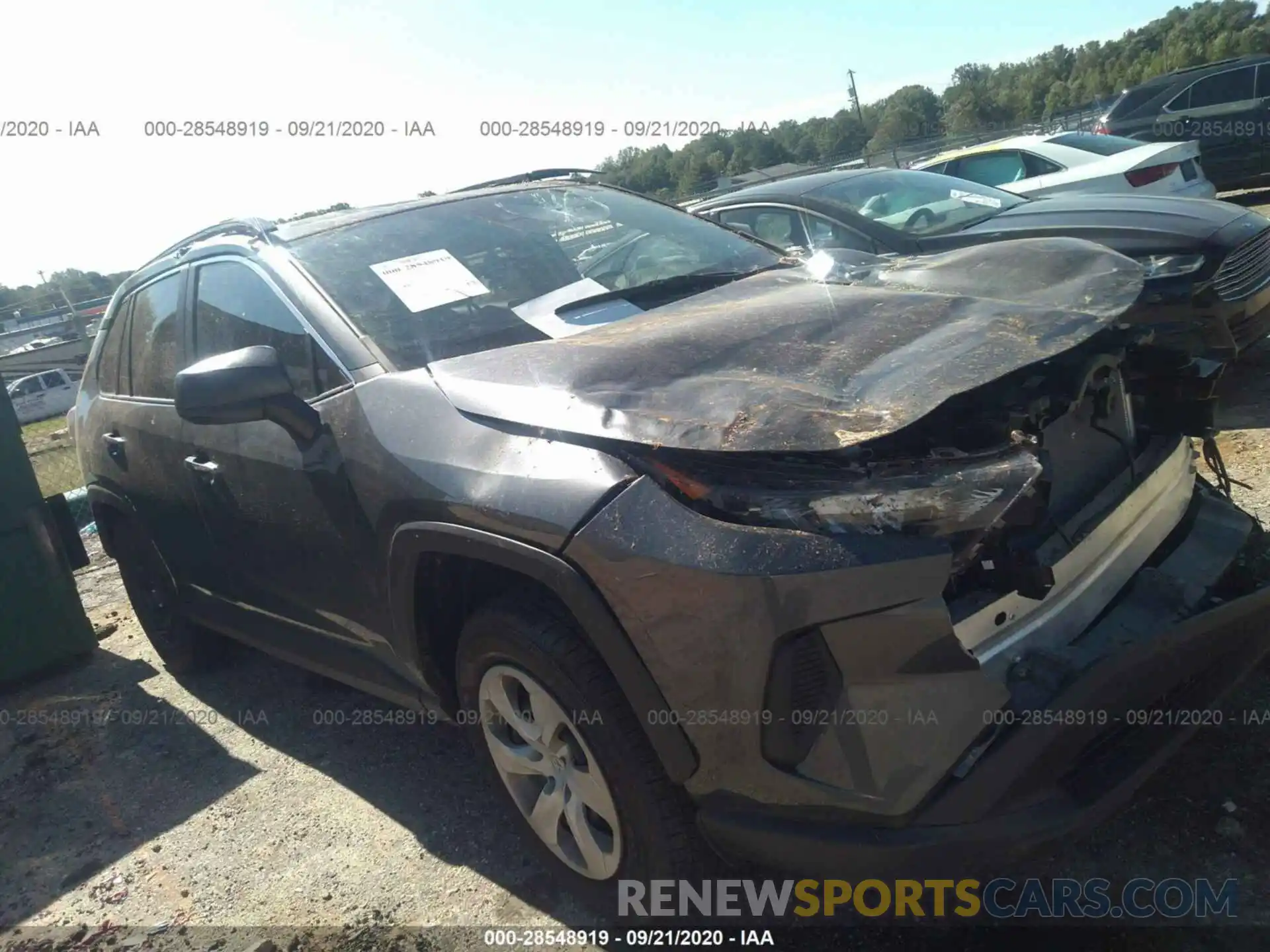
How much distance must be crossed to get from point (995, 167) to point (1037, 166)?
1.24ft

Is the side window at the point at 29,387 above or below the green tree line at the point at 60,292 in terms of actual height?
below

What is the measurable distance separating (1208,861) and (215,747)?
3.58 metres

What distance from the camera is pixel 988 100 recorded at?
152ft

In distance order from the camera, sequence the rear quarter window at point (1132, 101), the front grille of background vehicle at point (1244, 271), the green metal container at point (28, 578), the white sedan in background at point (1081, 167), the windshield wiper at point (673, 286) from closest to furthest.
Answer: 1. the windshield wiper at point (673, 286)
2. the green metal container at point (28, 578)
3. the front grille of background vehicle at point (1244, 271)
4. the white sedan in background at point (1081, 167)
5. the rear quarter window at point (1132, 101)

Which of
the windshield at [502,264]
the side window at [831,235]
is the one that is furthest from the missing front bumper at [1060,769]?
the side window at [831,235]

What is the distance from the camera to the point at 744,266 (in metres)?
3.55

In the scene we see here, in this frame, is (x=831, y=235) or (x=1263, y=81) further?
(x=1263, y=81)

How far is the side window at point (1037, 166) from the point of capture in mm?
9203

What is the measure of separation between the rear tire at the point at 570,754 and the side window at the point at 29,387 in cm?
3387

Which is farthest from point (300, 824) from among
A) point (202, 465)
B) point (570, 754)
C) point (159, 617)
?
point (159, 617)

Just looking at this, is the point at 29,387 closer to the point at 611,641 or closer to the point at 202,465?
the point at 202,465

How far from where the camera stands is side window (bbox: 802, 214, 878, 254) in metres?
5.96

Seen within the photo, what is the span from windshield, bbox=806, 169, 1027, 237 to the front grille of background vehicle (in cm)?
152

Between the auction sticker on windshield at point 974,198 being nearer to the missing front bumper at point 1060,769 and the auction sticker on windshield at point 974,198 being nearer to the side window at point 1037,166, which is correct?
the side window at point 1037,166
